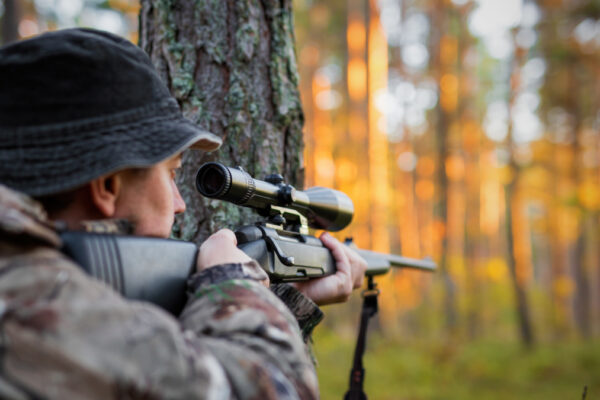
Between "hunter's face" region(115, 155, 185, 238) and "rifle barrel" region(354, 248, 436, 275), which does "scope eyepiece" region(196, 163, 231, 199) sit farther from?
"rifle barrel" region(354, 248, 436, 275)

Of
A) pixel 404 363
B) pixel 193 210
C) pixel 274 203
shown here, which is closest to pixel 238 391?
pixel 274 203

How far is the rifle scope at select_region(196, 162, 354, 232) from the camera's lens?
1.96m

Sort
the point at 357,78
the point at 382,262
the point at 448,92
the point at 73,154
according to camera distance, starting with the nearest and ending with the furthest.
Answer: the point at 73,154, the point at 382,262, the point at 357,78, the point at 448,92

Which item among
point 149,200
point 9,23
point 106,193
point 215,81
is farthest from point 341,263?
point 9,23

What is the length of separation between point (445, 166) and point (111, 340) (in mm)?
17075

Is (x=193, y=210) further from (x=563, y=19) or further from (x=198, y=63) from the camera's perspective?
(x=563, y=19)

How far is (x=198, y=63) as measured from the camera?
102 inches

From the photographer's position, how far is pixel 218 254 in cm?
163

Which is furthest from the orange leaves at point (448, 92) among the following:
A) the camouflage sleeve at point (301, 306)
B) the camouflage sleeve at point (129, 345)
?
the camouflage sleeve at point (129, 345)

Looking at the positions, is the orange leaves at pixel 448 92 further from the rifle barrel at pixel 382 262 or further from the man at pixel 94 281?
the man at pixel 94 281

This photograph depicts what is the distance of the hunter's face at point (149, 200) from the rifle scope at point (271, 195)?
0.33 m

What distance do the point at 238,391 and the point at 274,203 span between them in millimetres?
1095

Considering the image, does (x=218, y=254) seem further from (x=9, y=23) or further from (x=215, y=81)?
(x=9, y=23)

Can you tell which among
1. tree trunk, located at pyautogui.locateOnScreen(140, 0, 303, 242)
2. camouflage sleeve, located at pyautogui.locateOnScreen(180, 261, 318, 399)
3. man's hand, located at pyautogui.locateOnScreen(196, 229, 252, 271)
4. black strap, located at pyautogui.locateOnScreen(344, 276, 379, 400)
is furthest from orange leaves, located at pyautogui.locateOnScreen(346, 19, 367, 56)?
camouflage sleeve, located at pyautogui.locateOnScreen(180, 261, 318, 399)
